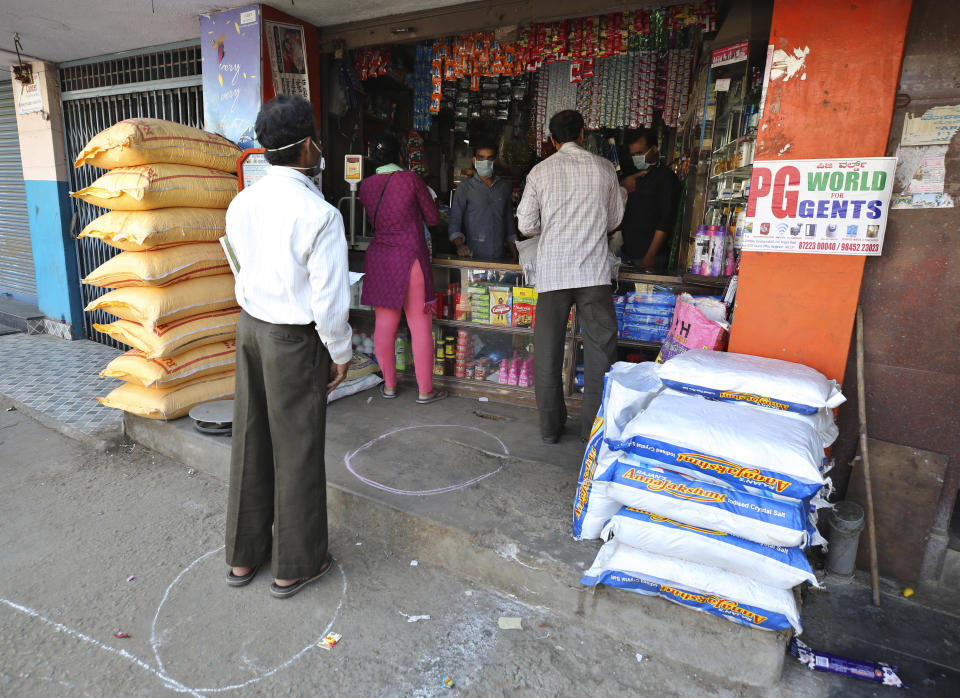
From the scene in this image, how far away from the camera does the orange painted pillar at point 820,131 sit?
229 cm

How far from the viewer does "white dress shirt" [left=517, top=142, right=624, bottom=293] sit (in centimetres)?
322

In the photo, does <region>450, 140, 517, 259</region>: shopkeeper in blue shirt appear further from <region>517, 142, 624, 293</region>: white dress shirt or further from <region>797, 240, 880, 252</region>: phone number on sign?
<region>797, 240, 880, 252</region>: phone number on sign

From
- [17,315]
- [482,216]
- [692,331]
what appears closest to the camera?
[692,331]

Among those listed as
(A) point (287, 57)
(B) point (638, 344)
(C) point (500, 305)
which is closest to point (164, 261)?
(A) point (287, 57)

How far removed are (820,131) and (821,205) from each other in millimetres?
312

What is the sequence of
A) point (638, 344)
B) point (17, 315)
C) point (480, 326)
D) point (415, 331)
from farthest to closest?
1. point (17, 315)
2. point (480, 326)
3. point (415, 331)
4. point (638, 344)

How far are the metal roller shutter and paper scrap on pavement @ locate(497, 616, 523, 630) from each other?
25.1 ft

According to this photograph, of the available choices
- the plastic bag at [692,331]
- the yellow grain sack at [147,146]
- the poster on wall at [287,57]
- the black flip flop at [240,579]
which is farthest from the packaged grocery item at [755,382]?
the poster on wall at [287,57]

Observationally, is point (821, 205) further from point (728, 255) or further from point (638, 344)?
point (638, 344)

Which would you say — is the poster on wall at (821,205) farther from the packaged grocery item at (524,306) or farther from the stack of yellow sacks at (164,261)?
the stack of yellow sacks at (164,261)

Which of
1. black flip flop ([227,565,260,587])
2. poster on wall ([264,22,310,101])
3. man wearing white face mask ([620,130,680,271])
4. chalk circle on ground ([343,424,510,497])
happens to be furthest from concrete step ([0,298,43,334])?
man wearing white face mask ([620,130,680,271])

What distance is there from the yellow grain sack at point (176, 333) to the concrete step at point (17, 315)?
396 cm

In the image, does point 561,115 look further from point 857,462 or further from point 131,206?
point 131,206

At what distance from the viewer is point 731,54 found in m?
3.51
